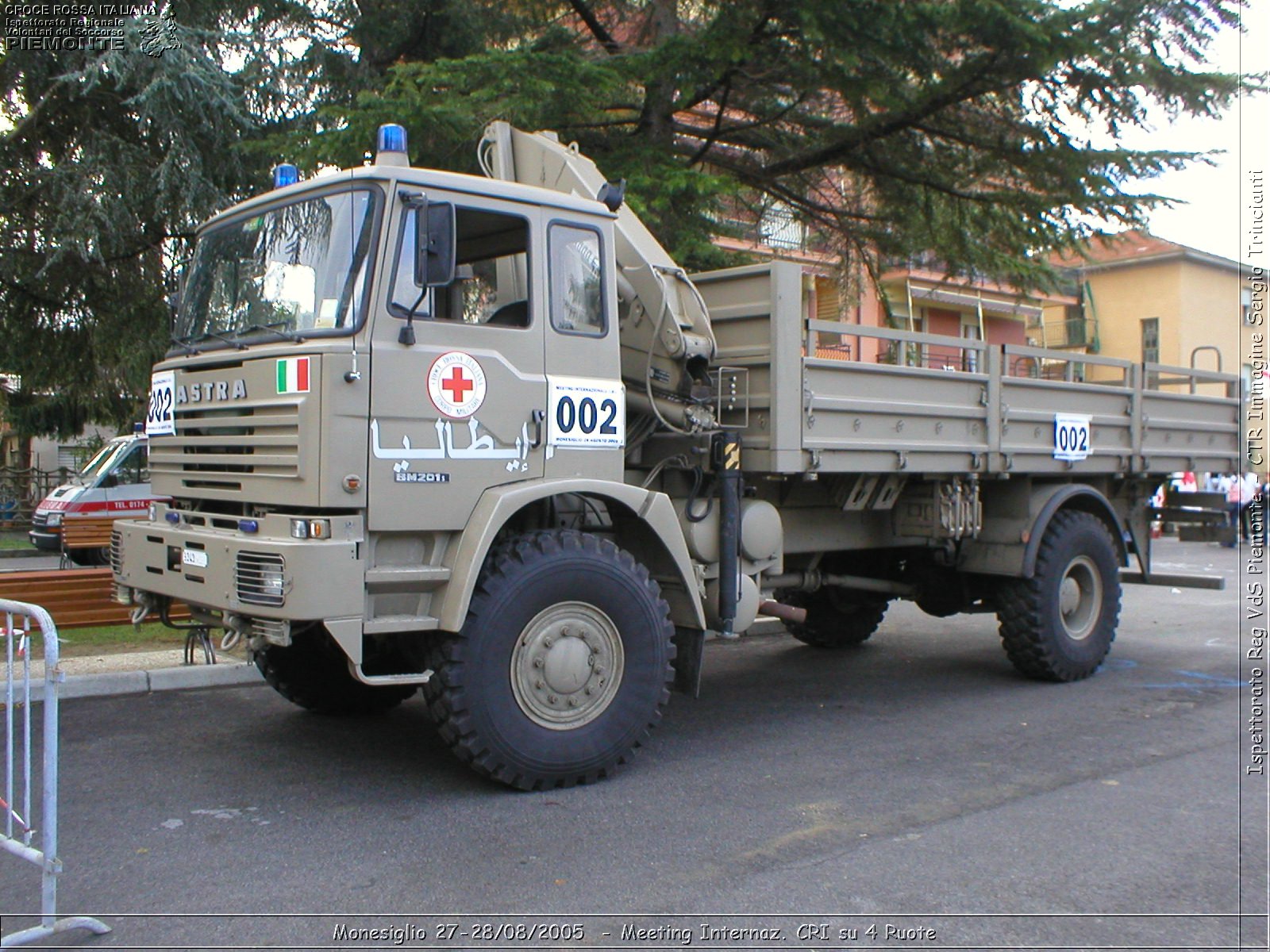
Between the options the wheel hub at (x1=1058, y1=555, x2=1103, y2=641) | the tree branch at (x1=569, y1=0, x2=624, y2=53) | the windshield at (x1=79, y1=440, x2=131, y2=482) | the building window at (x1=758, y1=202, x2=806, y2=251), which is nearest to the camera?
the wheel hub at (x1=1058, y1=555, x2=1103, y2=641)

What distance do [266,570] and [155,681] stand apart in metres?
3.34

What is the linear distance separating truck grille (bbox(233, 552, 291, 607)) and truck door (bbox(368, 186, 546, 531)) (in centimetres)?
47

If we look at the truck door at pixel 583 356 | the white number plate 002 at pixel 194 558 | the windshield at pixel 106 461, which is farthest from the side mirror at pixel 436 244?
the windshield at pixel 106 461

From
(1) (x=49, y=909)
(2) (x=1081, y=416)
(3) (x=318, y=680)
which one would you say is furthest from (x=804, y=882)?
(2) (x=1081, y=416)

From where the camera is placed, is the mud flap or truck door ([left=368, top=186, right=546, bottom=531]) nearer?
truck door ([left=368, top=186, right=546, bottom=531])

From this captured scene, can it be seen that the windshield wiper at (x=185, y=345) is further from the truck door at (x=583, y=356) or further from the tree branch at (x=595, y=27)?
the tree branch at (x=595, y=27)

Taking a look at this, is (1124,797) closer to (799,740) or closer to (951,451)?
(799,740)

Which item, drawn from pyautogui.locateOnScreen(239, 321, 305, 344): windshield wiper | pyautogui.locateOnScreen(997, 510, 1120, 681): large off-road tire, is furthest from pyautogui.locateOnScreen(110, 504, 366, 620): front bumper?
pyautogui.locateOnScreen(997, 510, 1120, 681): large off-road tire

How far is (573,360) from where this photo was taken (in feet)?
19.4

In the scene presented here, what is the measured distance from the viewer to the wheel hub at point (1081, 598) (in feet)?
28.2

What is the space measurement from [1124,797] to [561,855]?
2.89m

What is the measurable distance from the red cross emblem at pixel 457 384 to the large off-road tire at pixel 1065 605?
4752mm

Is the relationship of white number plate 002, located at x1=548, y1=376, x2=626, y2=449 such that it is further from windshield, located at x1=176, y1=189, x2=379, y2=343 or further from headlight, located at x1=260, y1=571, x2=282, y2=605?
headlight, located at x1=260, y1=571, x2=282, y2=605

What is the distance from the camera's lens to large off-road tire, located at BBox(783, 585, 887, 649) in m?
9.70
